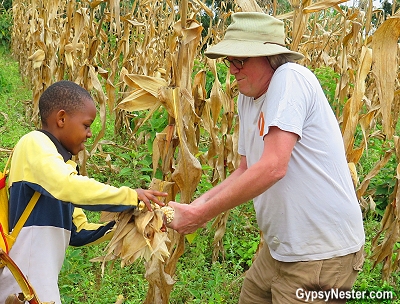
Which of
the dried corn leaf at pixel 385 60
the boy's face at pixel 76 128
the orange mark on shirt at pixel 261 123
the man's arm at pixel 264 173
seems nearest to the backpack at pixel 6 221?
the boy's face at pixel 76 128

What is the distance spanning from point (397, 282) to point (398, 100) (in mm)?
3433

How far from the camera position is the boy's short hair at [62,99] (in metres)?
1.72

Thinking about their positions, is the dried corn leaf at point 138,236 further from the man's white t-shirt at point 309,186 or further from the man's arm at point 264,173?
the man's white t-shirt at point 309,186

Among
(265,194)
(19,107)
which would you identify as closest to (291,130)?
(265,194)

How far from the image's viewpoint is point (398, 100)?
236 inches

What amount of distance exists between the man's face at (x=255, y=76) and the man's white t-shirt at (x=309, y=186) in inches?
1.9

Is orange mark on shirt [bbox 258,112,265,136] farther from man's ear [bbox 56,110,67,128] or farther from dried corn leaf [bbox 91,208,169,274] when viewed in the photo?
man's ear [bbox 56,110,67,128]

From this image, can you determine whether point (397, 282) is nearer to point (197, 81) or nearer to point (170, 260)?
point (170, 260)

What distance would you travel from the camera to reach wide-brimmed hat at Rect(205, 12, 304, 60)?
167cm

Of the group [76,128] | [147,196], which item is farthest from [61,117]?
[147,196]

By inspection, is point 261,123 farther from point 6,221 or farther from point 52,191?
point 6,221

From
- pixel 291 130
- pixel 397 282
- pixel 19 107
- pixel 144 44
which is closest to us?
pixel 291 130

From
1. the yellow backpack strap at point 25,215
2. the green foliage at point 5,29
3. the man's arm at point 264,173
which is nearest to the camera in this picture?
the man's arm at point 264,173

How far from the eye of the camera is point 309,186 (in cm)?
169
